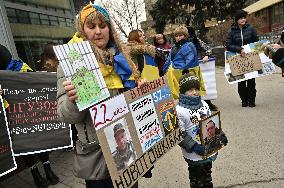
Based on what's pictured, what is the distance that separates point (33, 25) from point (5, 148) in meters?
3.83

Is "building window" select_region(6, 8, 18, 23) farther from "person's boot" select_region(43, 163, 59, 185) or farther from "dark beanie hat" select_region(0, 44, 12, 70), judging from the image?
"person's boot" select_region(43, 163, 59, 185)

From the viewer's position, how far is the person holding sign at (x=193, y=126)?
8.41 feet

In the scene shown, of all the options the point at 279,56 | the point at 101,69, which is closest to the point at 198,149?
the point at 101,69

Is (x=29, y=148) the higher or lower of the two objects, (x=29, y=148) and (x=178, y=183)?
the higher

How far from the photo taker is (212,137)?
2.53 meters

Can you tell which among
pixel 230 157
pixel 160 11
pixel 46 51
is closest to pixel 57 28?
pixel 46 51

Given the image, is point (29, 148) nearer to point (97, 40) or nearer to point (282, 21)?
point (97, 40)

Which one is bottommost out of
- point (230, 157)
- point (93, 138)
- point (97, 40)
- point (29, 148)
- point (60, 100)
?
point (230, 157)

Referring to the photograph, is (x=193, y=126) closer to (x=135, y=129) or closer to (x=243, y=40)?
(x=135, y=129)

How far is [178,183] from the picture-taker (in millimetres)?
3422

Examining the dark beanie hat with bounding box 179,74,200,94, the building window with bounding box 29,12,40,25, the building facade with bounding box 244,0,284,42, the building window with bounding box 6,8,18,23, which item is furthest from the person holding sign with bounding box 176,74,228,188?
the building facade with bounding box 244,0,284,42

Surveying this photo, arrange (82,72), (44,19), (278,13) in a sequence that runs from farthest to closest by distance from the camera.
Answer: (278,13), (44,19), (82,72)

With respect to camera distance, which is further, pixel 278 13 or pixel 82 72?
pixel 278 13

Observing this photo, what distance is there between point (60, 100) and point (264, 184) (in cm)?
239
